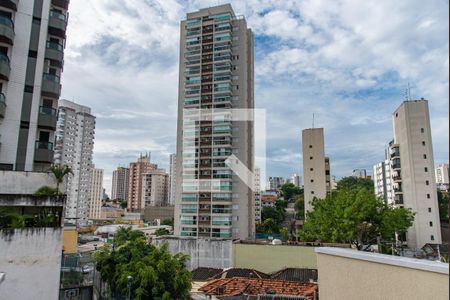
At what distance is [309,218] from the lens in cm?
2377

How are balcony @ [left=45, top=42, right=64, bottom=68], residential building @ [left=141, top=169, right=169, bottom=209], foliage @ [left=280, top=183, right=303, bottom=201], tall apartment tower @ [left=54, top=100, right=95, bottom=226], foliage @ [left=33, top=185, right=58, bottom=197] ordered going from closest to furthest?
foliage @ [left=33, top=185, right=58, bottom=197] < balcony @ [left=45, top=42, right=64, bottom=68] < tall apartment tower @ [left=54, top=100, right=95, bottom=226] < foliage @ [left=280, top=183, right=303, bottom=201] < residential building @ [left=141, top=169, right=169, bottom=209]

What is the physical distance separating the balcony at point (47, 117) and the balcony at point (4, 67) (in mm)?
2128

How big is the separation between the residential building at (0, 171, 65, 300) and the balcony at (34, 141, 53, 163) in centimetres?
375

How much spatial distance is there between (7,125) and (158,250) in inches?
364

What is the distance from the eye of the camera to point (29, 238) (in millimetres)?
11281

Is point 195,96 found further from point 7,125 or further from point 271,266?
point 7,125

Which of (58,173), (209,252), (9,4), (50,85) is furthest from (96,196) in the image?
(58,173)

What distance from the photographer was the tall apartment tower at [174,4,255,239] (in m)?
39.0

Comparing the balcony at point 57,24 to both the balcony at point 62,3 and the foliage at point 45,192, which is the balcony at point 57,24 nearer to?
the balcony at point 62,3

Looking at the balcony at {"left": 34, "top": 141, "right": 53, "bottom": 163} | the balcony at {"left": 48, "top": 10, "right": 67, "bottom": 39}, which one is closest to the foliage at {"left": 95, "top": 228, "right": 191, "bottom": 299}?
the balcony at {"left": 34, "top": 141, "right": 53, "bottom": 163}

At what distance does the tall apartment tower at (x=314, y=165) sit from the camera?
134 ft

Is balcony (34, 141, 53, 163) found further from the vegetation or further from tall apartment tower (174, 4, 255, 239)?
tall apartment tower (174, 4, 255, 239)

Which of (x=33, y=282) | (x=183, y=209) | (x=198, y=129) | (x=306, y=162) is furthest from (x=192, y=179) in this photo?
(x=33, y=282)

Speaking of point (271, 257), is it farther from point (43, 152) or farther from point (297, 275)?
point (43, 152)
